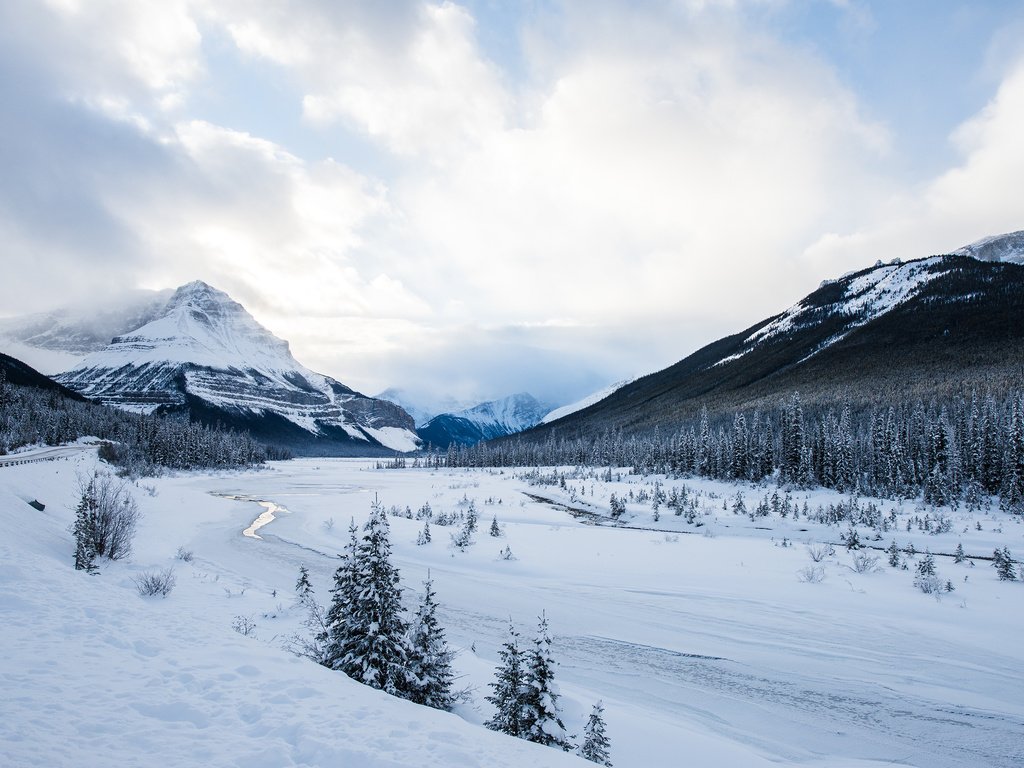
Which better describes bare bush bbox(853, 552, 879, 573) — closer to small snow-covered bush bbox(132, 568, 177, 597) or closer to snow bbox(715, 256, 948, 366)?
small snow-covered bush bbox(132, 568, 177, 597)

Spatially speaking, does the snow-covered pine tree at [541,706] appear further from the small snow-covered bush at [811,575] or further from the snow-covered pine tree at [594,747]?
the small snow-covered bush at [811,575]

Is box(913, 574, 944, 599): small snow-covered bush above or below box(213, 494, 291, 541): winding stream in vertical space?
above

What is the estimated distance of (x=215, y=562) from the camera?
64.9ft

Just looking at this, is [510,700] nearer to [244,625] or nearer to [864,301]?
[244,625]

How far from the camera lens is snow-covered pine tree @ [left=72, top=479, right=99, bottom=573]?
1361 cm

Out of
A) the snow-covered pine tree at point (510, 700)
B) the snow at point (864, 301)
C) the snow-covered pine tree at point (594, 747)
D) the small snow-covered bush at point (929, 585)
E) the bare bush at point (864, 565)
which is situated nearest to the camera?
the snow-covered pine tree at point (594, 747)

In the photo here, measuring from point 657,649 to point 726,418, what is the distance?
281 feet

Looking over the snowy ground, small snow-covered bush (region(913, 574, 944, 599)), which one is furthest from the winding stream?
small snow-covered bush (region(913, 574, 944, 599))

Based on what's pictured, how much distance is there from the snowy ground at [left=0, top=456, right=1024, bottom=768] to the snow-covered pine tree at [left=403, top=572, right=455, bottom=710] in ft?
1.93

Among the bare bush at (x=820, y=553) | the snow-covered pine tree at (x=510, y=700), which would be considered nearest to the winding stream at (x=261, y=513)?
the snow-covered pine tree at (x=510, y=700)

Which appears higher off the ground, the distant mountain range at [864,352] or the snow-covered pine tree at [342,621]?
the distant mountain range at [864,352]

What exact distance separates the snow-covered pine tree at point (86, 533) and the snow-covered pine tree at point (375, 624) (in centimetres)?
987

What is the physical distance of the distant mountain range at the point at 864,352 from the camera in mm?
79625

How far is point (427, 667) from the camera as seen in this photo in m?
7.61
